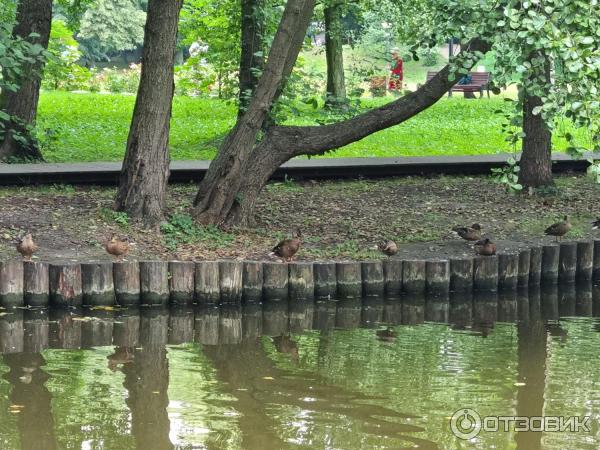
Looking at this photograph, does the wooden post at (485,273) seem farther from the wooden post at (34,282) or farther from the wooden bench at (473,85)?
the wooden bench at (473,85)

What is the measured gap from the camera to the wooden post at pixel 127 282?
44.1 feet

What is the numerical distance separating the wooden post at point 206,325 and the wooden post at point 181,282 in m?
0.25

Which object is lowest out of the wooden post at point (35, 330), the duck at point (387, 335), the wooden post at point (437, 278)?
the duck at point (387, 335)

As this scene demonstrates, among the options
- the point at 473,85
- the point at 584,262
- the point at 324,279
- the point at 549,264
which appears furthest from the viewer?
the point at 473,85

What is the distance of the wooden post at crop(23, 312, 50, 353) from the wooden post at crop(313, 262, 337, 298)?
344 cm

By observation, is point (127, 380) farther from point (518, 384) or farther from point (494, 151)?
point (494, 151)

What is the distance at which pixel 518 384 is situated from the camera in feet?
34.6

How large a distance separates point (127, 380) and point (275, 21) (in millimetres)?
14586

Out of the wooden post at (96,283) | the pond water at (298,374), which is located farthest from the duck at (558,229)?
the wooden post at (96,283)

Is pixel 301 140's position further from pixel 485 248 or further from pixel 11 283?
pixel 11 283

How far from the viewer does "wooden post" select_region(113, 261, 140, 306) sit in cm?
1343

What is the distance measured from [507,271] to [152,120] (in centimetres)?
534

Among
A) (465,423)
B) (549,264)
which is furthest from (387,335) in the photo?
(549,264)

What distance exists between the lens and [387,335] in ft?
41.8
